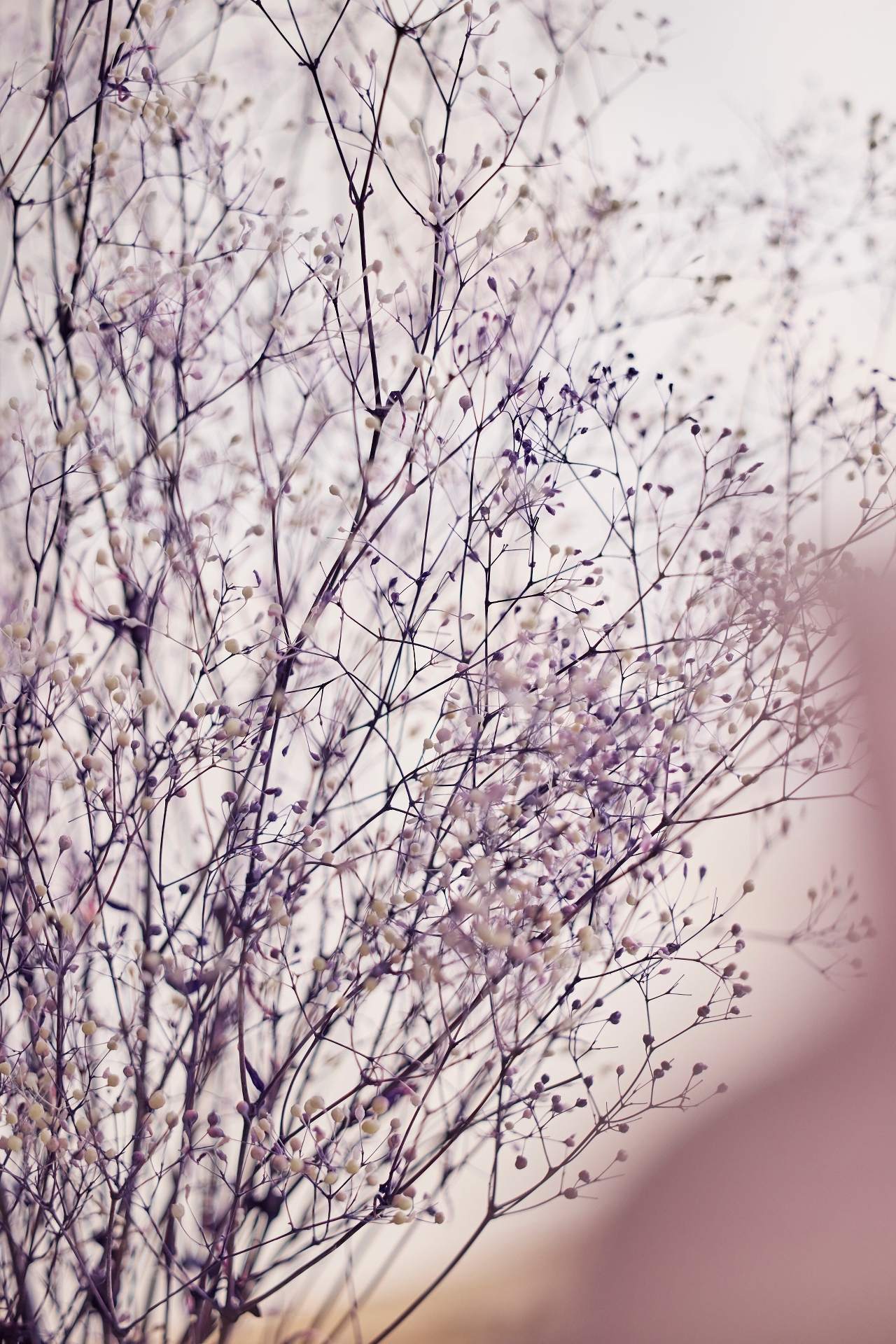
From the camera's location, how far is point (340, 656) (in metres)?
0.69

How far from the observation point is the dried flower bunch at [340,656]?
19.7 inches

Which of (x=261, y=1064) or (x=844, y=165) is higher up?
(x=844, y=165)

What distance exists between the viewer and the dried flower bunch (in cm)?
50

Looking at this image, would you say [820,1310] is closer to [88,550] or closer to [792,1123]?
[792,1123]

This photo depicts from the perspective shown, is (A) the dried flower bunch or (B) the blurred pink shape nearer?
(A) the dried flower bunch

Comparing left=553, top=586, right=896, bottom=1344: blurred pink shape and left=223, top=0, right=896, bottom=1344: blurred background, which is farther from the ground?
left=223, top=0, right=896, bottom=1344: blurred background

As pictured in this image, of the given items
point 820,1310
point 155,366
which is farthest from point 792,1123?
point 155,366

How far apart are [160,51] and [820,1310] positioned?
115cm

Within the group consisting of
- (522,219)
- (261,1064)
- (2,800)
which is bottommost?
(261,1064)

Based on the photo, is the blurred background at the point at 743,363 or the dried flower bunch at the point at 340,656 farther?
the blurred background at the point at 743,363

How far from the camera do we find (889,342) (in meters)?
0.90

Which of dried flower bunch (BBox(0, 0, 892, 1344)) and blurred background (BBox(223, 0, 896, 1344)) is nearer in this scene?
dried flower bunch (BBox(0, 0, 892, 1344))

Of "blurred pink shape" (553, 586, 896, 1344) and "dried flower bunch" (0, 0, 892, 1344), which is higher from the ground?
"dried flower bunch" (0, 0, 892, 1344)

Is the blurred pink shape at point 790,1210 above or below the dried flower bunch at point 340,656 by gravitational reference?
below
